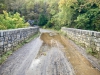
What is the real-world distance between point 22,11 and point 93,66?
4079 centimetres

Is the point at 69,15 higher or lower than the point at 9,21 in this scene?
higher

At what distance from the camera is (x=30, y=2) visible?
45906mm

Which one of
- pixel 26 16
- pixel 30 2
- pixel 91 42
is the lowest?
pixel 91 42

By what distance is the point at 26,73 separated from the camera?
4.79 m

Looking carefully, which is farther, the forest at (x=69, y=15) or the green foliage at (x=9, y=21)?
the forest at (x=69, y=15)

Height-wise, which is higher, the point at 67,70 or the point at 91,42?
the point at 91,42

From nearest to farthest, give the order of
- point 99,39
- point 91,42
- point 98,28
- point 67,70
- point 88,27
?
point 67,70 → point 99,39 → point 91,42 → point 98,28 → point 88,27

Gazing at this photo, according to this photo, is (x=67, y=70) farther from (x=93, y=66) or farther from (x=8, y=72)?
(x=8, y=72)

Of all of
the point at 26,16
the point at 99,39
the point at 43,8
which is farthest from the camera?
the point at 43,8

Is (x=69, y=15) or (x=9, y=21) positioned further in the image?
(x=69, y=15)

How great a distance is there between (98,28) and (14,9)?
2963 cm

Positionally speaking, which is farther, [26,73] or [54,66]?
[54,66]

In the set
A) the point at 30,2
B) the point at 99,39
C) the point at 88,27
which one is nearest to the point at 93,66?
the point at 99,39

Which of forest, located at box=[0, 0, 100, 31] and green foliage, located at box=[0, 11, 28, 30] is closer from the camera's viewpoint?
green foliage, located at box=[0, 11, 28, 30]
